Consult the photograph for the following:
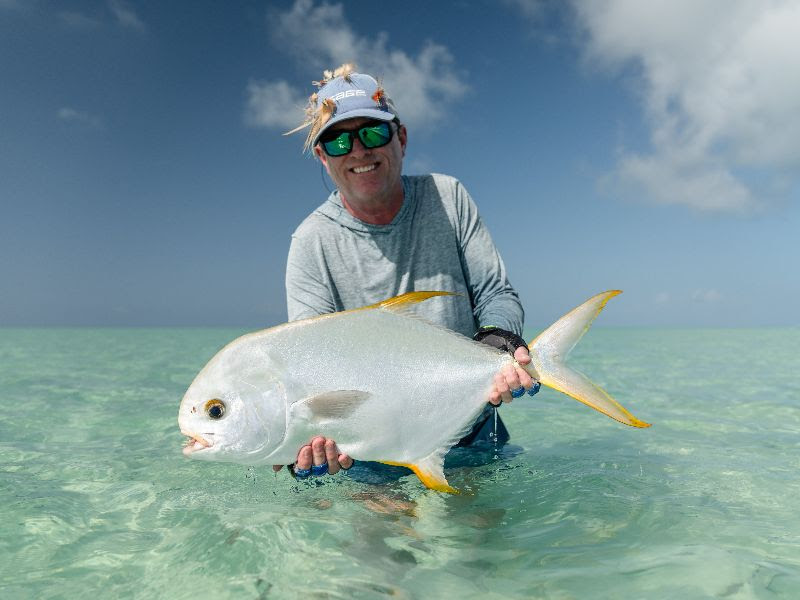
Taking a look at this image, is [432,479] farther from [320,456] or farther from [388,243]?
[388,243]

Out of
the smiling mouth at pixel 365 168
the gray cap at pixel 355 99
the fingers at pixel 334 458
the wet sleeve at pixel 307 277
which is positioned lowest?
the fingers at pixel 334 458

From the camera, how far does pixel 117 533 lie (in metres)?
2.63

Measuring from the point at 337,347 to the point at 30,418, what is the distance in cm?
504

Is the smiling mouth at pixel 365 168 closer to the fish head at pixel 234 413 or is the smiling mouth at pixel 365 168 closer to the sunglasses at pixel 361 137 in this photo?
the sunglasses at pixel 361 137

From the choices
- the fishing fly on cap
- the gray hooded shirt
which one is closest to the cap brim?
the fishing fly on cap

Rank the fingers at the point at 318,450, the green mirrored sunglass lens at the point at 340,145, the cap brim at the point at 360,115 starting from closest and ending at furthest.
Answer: the fingers at the point at 318,450
the cap brim at the point at 360,115
the green mirrored sunglass lens at the point at 340,145

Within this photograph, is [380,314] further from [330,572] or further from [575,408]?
[575,408]

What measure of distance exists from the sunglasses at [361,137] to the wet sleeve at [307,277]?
1.77 feet

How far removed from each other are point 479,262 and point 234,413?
5.49 ft

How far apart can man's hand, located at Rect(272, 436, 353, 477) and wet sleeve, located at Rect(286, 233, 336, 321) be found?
1099mm

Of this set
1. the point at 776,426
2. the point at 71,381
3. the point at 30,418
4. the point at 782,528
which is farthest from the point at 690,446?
the point at 71,381

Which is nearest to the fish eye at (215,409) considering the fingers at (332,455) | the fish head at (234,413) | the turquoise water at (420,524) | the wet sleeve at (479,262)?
the fish head at (234,413)

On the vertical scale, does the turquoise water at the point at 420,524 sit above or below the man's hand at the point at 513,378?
below

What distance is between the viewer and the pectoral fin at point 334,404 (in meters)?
2.06
